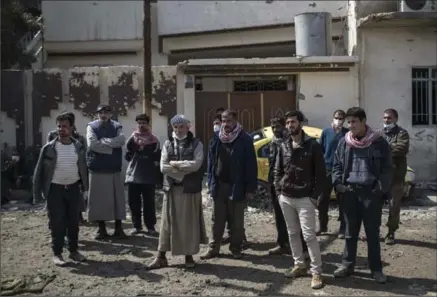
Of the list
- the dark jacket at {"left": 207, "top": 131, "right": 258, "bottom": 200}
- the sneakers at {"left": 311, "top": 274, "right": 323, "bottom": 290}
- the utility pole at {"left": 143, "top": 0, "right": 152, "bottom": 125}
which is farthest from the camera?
the utility pole at {"left": 143, "top": 0, "right": 152, "bottom": 125}

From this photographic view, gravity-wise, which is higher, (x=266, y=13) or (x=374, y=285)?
(x=266, y=13)

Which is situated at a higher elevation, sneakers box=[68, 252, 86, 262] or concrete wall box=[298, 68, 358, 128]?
concrete wall box=[298, 68, 358, 128]

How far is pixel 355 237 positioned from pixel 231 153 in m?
1.71

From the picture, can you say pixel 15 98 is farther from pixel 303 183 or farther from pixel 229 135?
pixel 303 183

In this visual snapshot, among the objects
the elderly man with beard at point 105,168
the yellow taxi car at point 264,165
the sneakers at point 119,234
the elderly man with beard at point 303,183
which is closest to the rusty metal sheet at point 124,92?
the yellow taxi car at point 264,165

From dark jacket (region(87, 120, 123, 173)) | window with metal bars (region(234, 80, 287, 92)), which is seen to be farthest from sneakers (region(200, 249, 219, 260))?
window with metal bars (region(234, 80, 287, 92))

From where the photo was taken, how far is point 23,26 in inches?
501

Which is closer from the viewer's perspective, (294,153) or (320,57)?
(294,153)

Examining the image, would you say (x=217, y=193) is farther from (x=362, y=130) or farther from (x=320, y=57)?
(x=320, y=57)

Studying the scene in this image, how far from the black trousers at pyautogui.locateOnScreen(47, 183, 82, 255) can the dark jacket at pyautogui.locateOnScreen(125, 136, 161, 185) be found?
1.09 m

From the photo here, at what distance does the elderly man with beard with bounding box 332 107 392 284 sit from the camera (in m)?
5.39

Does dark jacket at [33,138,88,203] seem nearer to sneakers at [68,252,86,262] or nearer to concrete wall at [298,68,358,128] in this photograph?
sneakers at [68,252,86,262]

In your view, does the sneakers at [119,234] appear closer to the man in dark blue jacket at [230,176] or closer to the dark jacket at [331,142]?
the man in dark blue jacket at [230,176]

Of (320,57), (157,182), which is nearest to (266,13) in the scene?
(320,57)
